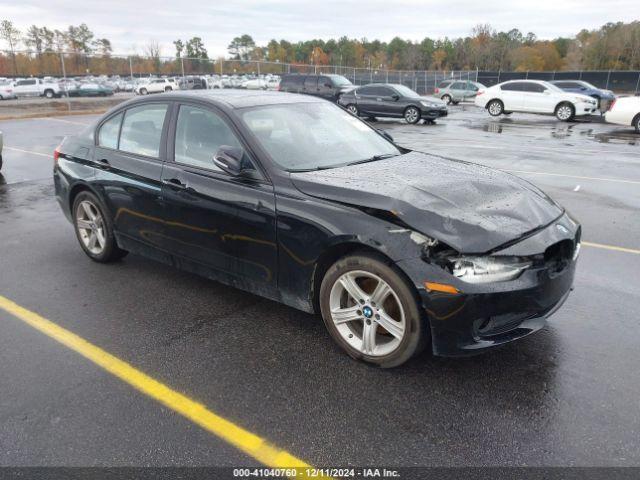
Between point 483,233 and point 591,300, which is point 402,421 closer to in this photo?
point 483,233

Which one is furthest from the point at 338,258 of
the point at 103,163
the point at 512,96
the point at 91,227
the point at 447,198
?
the point at 512,96

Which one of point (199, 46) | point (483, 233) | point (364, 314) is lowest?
point (364, 314)

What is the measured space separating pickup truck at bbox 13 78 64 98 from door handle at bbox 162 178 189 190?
1651 inches

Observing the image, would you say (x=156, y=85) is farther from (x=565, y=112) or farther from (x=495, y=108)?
(x=565, y=112)

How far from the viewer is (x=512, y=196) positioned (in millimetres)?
3502

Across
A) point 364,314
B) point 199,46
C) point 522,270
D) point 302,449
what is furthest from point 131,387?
point 199,46

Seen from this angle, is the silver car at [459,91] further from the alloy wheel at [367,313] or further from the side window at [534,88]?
the alloy wheel at [367,313]

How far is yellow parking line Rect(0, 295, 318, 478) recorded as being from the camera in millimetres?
2541

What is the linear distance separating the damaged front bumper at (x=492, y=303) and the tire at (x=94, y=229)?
3.21m

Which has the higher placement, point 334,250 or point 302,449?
point 334,250

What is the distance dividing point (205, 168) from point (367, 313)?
174 centimetres

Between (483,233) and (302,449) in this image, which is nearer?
(302,449)

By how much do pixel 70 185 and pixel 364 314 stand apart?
3549 mm

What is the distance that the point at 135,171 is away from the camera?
4453 mm
